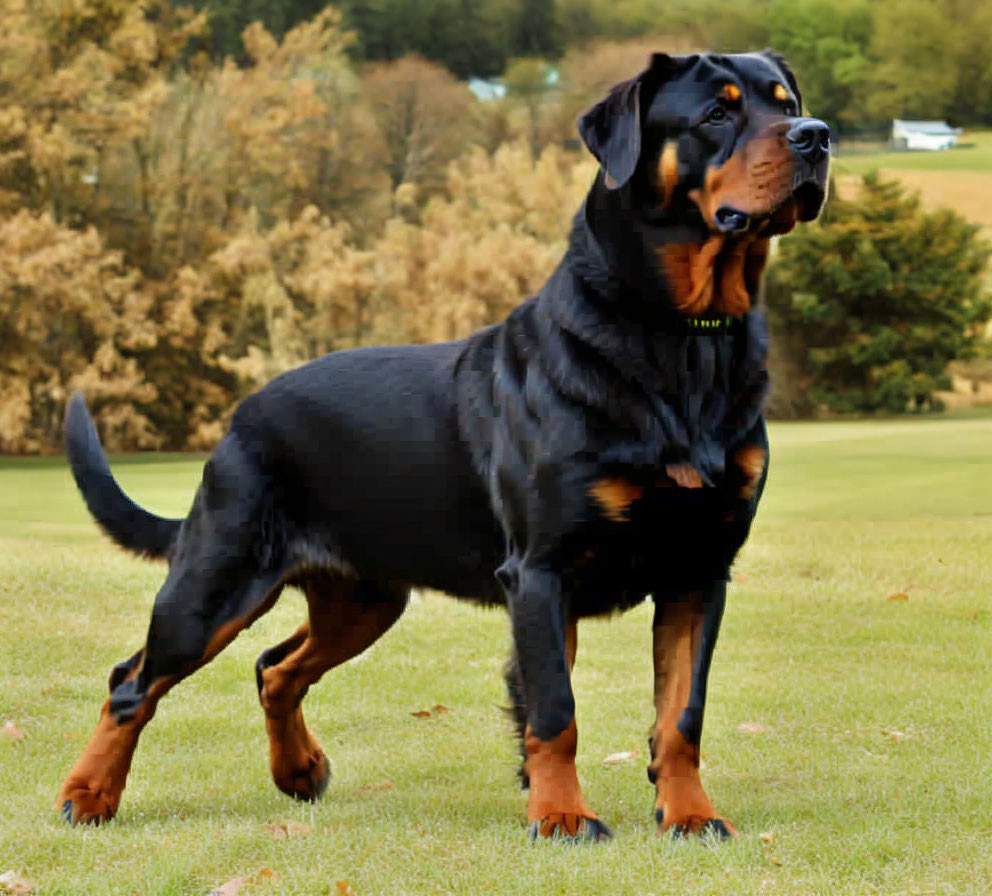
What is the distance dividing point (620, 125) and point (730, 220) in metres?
0.43

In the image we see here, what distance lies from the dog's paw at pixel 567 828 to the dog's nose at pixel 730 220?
163cm

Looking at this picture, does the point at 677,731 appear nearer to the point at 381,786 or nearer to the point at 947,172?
the point at 381,786

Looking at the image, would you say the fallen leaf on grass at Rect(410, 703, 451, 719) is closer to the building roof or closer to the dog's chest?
the dog's chest

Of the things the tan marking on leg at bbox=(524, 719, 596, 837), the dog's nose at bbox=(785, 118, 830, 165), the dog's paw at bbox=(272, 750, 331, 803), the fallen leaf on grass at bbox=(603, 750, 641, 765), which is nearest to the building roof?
the fallen leaf on grass at bbox=(603, 750, 641, 765)

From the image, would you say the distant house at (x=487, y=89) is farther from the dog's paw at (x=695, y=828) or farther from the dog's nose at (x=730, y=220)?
the dog's paw at (x=695, y=828)

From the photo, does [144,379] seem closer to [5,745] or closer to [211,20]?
[211,20]

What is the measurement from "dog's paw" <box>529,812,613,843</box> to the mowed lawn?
3.0 inches

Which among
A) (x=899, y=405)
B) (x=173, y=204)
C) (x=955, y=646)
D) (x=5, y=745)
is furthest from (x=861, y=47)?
(x=5, y=745)

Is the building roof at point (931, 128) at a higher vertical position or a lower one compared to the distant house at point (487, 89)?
lower

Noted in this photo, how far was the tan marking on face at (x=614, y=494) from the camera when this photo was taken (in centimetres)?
402

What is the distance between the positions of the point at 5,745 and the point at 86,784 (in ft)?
5.05

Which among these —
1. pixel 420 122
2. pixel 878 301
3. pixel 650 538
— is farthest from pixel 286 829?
pixel 420 122

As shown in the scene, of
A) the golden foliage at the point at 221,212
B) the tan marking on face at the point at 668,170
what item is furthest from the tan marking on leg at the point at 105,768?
the golden foliage at the point at 221,212

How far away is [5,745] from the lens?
20.2 ft
